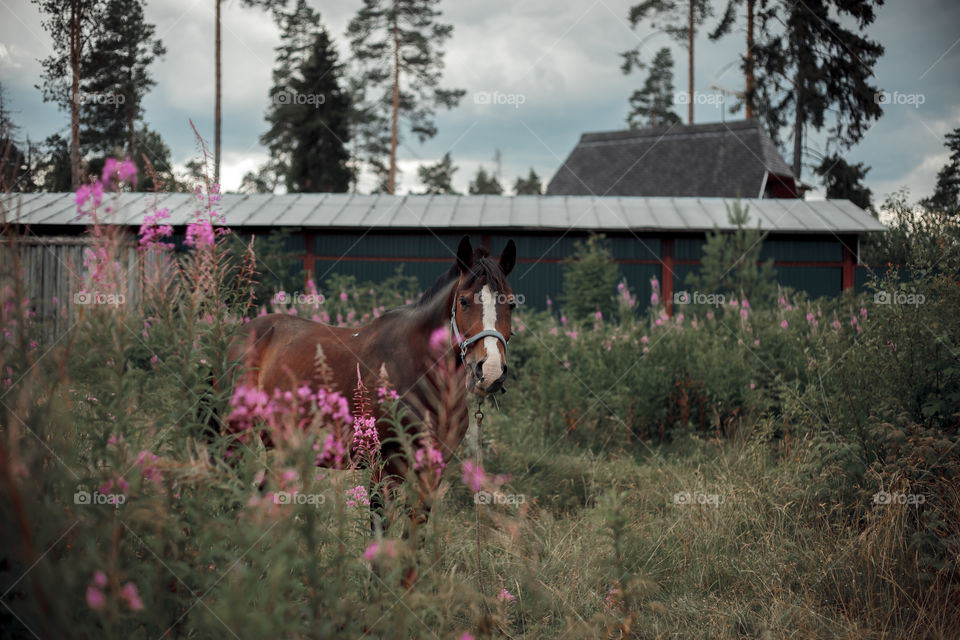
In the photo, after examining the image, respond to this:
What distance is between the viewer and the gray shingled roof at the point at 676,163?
20578 millimetres

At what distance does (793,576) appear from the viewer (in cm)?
329

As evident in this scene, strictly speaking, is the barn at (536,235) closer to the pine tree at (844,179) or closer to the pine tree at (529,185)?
the pine tree at (844,179)

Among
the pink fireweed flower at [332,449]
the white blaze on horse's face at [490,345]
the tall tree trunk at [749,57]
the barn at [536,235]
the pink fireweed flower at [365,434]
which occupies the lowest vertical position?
the pink fireweed flower at [365,434]

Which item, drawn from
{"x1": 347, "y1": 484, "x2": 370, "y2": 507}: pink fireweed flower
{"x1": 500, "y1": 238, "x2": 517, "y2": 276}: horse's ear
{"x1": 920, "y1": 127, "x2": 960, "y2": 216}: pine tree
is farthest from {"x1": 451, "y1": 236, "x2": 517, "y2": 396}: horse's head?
{"x1": 920, "y1": 127, "x2": 960, "y2": 216}: pine tree

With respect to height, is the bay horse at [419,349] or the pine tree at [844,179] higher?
the pine tree at [844,179]

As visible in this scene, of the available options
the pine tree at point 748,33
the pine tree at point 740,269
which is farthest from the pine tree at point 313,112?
the pine tree at point 740,269

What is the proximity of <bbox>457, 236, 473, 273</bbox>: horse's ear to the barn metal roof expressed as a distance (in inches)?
352

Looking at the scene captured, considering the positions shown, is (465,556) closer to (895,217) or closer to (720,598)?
(720,598)

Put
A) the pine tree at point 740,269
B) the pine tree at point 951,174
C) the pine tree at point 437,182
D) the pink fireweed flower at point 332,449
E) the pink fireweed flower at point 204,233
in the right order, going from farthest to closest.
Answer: the pine tree at point 437,182, the pine tree at point 740,269, the pine tree at point 951,174, the pink fireweed flower at point 204,233, the pink fireweed flower at point 332,449

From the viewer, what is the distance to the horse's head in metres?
2.93

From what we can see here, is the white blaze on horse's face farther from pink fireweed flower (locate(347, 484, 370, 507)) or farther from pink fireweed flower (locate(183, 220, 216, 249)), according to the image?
pink fireweed flower (locate(183, 220, 216, 249))

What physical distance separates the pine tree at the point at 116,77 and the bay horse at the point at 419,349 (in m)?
8.52

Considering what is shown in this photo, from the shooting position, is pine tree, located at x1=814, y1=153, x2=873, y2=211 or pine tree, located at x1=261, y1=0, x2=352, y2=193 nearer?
pine tree, located at x1=814, y1=153, x2=873, y2=211

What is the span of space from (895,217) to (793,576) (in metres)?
3.21
